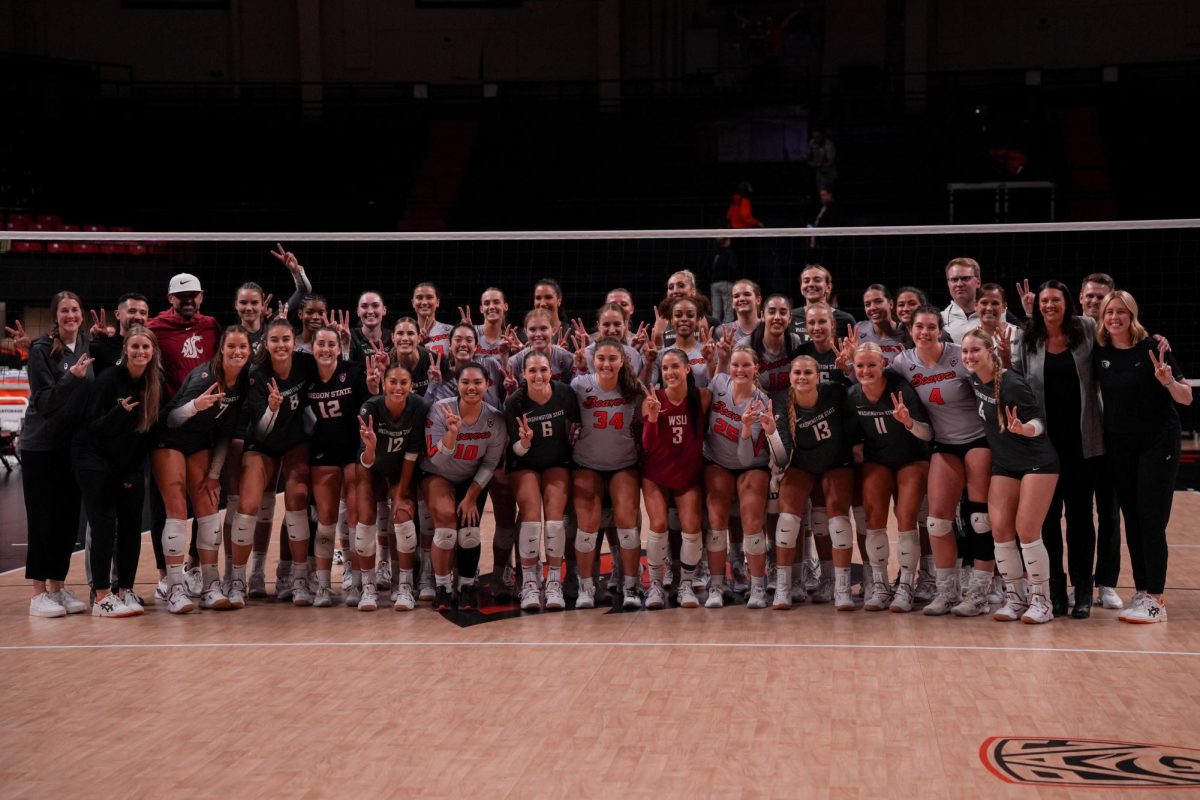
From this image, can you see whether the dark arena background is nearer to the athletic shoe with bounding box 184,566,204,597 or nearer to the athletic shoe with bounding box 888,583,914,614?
the athletic shoe with bounding box 888,583,914,614

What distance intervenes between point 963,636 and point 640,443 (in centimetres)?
242

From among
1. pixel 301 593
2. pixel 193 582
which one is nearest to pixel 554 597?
pixel 301 593

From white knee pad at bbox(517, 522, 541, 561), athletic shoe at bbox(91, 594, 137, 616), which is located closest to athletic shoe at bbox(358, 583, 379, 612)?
white knee pad at bbox(517, 522, 541, 561)

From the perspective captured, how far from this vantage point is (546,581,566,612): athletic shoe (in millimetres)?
8008

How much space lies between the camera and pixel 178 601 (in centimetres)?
797

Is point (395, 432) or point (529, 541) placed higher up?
point (395, 432)

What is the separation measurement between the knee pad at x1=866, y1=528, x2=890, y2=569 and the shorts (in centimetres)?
66

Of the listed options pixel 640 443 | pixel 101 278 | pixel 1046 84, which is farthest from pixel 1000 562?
pixel 1046 84

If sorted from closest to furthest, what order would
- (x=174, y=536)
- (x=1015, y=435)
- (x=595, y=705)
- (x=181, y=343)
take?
1. (x=595, y=705)
2. (x=1015, y=435)
3. (x=174, y=536)
4. (x=181, y=343)

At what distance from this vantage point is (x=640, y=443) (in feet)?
26.7

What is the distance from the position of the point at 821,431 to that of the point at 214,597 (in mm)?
4237

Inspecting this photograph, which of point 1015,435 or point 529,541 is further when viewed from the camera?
point 529,541

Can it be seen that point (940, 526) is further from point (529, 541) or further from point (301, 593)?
point (301, 593)

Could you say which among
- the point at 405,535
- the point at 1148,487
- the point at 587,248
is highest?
the point at 587,248
